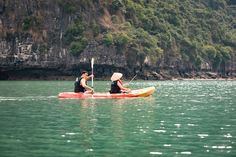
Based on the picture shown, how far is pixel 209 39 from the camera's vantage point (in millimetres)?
127062

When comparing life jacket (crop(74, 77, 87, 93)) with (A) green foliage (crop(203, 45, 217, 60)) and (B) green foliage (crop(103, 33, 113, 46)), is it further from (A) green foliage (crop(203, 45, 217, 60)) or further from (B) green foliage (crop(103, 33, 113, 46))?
(A) green foliage (crop(203, 45, 217, 60))

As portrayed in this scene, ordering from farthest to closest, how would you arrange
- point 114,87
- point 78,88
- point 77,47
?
point 77,47 → point 114,87 → point 78,88

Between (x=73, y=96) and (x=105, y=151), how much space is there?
19.8m

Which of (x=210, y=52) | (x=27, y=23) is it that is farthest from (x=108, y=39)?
(x=210, y=52)

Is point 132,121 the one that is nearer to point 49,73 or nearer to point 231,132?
point 231,132

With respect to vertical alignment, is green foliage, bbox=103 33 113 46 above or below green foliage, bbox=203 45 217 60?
above

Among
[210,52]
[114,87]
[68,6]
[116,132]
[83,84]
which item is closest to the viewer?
[116,132]

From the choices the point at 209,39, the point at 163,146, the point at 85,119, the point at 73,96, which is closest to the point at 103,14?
the point at 209,39

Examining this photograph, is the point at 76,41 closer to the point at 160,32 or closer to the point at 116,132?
the point at 160,32

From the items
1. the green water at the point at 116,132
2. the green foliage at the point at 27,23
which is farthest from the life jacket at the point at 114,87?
the green foliage at the point at 27,23

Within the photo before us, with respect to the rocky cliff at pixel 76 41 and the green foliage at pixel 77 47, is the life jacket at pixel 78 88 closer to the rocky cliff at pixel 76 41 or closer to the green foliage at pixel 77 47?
the rocky cliff at pixel 76 41

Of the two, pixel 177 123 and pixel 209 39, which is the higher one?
pixel 209 39

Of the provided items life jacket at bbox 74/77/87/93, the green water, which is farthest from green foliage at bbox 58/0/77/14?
the green water

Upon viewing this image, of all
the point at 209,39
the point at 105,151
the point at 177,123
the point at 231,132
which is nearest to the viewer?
→ the point at 105,151
